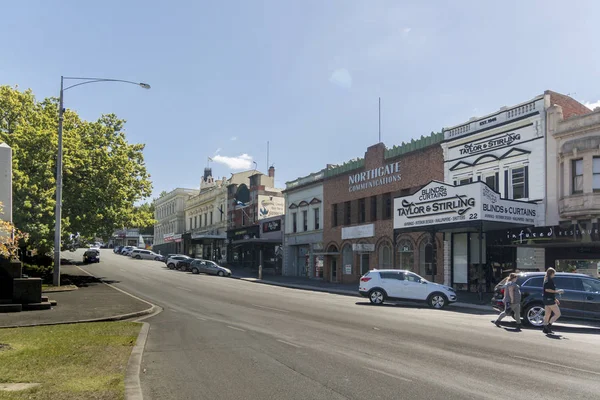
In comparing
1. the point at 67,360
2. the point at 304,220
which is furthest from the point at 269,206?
the point at 67,360

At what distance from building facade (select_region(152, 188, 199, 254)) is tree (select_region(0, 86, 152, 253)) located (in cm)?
4860

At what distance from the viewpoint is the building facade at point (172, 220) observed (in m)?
86.1

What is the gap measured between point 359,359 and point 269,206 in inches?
1893

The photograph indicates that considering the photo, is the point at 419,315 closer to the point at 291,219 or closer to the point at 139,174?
the point at 139,174

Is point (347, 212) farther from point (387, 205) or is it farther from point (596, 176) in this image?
point (596, 176)

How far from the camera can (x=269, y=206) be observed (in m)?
57.2

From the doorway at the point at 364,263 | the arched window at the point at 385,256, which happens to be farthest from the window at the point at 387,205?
the doorway at the point at 364,263

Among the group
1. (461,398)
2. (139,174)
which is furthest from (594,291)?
(139,174)

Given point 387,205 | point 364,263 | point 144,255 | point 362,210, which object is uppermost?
point 387,205

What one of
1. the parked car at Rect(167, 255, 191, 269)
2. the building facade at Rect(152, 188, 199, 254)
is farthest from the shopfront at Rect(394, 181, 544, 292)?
the building facade at Rect(152, 188, 199, 254)

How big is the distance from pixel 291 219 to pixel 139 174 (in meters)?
17.6

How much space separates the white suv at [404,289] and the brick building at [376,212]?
21.6ft

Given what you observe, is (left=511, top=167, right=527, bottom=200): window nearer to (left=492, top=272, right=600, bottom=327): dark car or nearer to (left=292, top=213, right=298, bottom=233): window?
(left=492, top=272, right=600, bottom=327): dark car

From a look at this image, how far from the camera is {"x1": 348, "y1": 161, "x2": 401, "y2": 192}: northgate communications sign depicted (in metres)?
35.1
